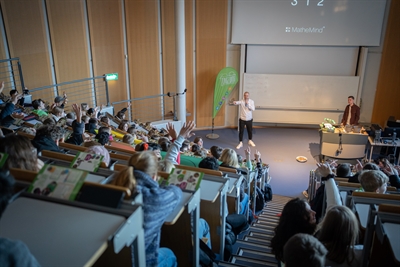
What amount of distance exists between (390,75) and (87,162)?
955 cm

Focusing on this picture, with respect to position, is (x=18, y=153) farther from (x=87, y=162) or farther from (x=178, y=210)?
(x=178, y=210)

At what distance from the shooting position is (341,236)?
7.25 ft

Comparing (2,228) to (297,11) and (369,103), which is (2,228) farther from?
(369,103)

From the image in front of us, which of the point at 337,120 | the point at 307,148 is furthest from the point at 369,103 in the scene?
the point at 307,148

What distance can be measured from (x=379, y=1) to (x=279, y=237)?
8.81 meters

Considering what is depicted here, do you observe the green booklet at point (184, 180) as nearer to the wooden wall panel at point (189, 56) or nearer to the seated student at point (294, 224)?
the seated student at point (294, 224)

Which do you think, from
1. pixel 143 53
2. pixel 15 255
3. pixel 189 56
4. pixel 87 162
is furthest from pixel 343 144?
pixel 15 255

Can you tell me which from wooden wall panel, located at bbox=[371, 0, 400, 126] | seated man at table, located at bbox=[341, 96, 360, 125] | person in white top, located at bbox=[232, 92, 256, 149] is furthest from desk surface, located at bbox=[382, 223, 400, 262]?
wooden wall panel, located at bbox=[371, 0, 400, 126]

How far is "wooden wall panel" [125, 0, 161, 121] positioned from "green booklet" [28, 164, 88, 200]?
8203mm

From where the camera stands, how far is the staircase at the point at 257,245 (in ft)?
10.1

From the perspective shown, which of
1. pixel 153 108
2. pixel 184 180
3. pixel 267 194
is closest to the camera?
pixel 184 180

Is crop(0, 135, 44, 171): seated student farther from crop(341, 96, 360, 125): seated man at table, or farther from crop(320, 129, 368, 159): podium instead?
crop(341, 96, 360, 125): seated man at table

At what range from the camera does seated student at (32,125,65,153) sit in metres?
3.21

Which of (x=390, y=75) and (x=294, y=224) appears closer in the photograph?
(x=294, y=224)
